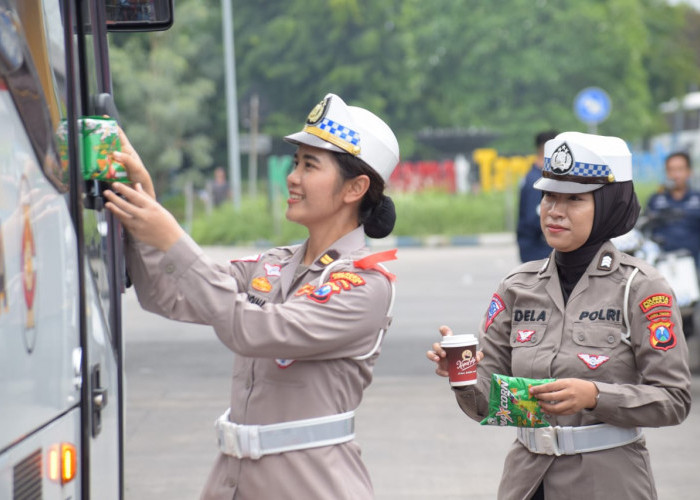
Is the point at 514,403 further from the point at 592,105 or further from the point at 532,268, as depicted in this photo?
the point at 592,105

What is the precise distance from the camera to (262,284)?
10.0 ft

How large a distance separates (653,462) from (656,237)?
275cm

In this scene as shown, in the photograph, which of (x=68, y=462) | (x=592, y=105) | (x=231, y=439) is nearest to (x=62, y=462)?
(x=68, y=462)

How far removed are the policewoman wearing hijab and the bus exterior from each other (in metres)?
0.24

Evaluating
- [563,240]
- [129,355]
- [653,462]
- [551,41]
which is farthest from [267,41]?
[563,240]

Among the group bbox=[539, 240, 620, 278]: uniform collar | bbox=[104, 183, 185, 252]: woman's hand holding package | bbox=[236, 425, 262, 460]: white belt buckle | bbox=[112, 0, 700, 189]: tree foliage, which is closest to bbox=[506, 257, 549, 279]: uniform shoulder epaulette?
bbox=[539, 240, 620, 278]: uniform collar

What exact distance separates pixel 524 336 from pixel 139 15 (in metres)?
1.49

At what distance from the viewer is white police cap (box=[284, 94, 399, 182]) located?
2945 mm

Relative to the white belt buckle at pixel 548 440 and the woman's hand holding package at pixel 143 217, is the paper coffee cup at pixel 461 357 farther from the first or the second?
the woman's hand holding package at pixel 143 217

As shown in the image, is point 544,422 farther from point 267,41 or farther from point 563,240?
point 267,41

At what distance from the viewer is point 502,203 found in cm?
2836

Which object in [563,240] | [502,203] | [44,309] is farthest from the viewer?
[502,203]

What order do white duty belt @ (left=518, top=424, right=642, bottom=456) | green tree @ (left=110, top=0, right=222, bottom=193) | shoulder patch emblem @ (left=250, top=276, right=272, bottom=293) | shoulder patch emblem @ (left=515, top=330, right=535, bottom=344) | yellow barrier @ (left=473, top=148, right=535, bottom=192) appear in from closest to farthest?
shoulder patch emblem @ (left=250, top=276, right=272, bottom=293), white duty belt @ (left=518, top=424, right=642, bottom=456), shoulder patch emblem @ (left=515, top=330, right=535, bottom=344), yellow barrier @ (left=473, top=148, right=535, bottom=192), green tree @ (left=110, top=0, right=222, bottom=193)

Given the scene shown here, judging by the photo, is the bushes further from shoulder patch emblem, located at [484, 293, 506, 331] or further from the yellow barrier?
shoulder patch emblem, located at [484, 293, 506, 331]
